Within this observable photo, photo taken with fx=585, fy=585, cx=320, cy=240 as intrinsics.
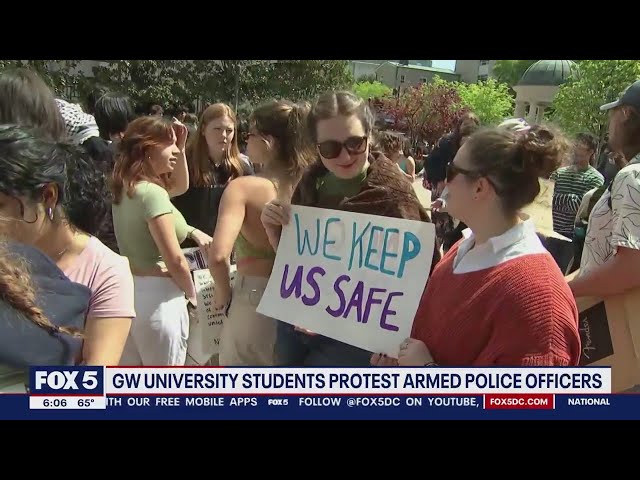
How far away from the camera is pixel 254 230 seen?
227cm

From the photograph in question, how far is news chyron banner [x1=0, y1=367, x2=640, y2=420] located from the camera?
2.32 metres

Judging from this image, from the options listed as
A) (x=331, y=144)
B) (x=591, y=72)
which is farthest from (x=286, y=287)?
(x=591, y=72)

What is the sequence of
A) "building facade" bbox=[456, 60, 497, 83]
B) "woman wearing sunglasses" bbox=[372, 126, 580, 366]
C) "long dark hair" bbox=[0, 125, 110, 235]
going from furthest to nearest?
1. "building facade" bbox=[456, 60, 497, 83]
2. "long dark hair" bbox=[0, 125, 110, 235]
3. "woman wearing sunglasses" bbox=[372, 126, 580, 366]

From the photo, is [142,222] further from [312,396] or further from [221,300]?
[312,396]

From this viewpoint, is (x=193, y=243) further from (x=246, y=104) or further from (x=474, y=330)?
(x=474, y=330)

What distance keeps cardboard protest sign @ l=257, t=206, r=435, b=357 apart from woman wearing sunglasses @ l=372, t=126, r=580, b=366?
0.60ft

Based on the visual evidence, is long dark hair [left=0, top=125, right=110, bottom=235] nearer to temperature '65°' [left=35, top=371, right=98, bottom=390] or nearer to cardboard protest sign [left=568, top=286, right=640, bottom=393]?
temperature '65°' [left=35, top=371, right=98, bottom=390]

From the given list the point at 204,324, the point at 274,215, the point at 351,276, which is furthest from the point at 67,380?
the point at 351,276

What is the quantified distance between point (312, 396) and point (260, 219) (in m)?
0.77

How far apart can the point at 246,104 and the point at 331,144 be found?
1.39 feet

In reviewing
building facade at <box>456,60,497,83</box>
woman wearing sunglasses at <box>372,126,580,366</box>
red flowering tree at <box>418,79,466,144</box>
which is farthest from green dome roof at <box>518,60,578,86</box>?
woman wearing sunglasses at <box>372,126,580,366</box>

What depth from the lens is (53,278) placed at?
1.82 meters

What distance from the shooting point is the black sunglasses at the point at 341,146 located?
2045mm

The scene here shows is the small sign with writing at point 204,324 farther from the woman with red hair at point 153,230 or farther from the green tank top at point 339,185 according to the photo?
the green tank top at point 339,185
